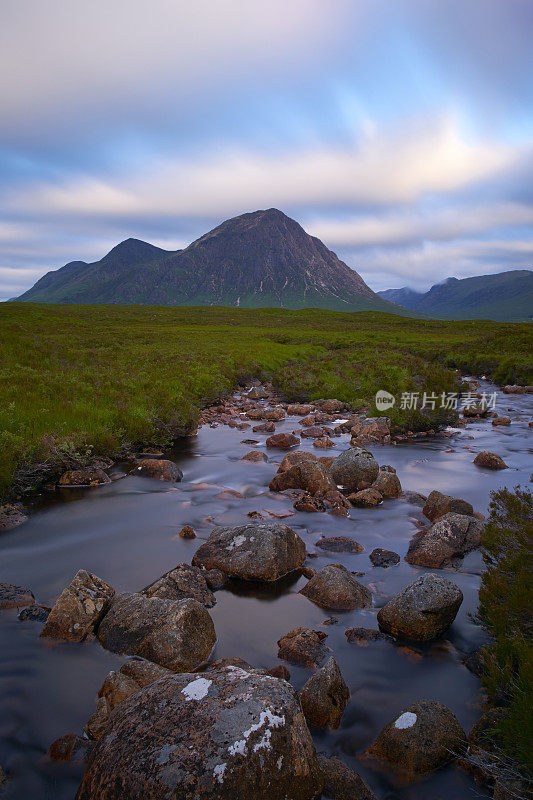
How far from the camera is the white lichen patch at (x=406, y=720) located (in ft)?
16.9

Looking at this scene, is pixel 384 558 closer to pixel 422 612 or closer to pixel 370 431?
pixel 422 612

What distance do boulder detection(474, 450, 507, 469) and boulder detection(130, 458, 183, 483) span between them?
33.8 ft

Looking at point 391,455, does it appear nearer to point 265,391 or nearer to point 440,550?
point 440,550

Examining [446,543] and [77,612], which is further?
[446,543]

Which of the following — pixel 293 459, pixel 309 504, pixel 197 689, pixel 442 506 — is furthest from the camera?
pixel 293 459

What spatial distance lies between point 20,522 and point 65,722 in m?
6.51

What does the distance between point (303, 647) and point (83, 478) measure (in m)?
9.18

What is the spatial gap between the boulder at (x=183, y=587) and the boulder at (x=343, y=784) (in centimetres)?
350

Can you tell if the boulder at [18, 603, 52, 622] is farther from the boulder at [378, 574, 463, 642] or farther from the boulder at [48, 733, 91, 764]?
the boulder at [378, 574, 463, 642]

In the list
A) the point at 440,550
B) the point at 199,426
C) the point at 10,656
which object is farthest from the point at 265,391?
the point at 10,656

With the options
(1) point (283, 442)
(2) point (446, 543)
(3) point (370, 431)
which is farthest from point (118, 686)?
(3) point (370, 431)

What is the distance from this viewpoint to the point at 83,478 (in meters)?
13.7

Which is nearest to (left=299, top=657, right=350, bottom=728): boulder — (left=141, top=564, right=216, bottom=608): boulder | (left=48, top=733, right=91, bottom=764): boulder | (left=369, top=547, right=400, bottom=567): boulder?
(left=48, top=733, right=91, bottom=764): boulder

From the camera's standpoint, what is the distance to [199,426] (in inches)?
890
